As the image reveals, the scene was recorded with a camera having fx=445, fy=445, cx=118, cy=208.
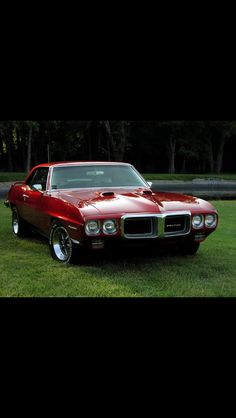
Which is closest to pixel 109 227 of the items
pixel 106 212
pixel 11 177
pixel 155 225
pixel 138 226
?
pixel 106 212

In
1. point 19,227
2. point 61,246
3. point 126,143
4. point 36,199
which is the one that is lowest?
point 19,227

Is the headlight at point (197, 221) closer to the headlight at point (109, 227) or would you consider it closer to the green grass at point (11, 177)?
the headlight at point (109, 227)

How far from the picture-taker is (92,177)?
6.81m

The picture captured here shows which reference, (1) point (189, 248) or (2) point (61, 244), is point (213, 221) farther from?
(2) point (61, 244)

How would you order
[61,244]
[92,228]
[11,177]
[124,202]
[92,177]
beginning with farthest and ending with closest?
1. [11,177]
2. [92,177]
3. [61,244]
4. [124,202]
5. [92,228]

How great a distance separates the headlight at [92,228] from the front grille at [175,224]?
34.4 inches

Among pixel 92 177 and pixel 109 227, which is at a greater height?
pixel 92 177

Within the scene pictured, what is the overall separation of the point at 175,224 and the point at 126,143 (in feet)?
104

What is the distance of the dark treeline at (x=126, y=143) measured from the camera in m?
35.5

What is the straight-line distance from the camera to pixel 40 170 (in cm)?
771

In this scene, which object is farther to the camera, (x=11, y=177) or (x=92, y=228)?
(x=11, y=177)

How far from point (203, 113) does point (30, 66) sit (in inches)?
86.7

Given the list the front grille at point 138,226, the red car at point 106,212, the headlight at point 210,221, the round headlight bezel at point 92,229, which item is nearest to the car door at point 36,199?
the red car at point 106,212

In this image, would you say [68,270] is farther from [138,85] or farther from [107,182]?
[138,85]
